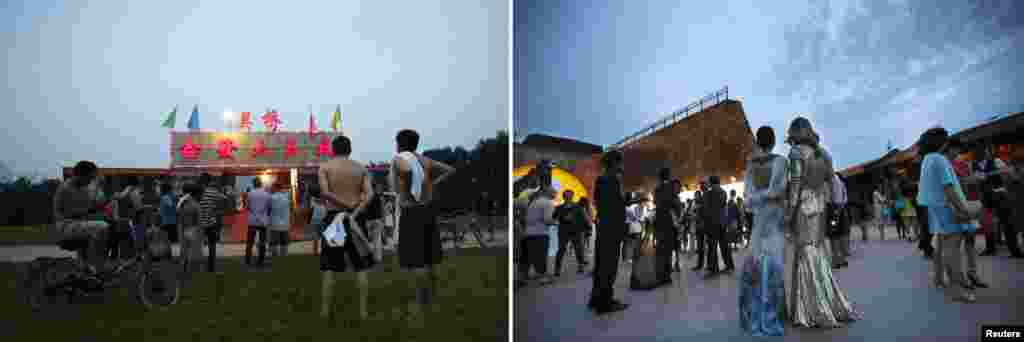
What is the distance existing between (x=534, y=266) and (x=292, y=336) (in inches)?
77.9

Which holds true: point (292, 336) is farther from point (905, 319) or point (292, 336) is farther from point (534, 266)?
point (905, 319)

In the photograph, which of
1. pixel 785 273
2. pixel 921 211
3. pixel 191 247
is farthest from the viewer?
pixel 191 247

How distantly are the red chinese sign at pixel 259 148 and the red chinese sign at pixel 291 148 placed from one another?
0.50 metres

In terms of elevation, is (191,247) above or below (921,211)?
below

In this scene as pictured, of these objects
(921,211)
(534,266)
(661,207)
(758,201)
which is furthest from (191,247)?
(921,211)

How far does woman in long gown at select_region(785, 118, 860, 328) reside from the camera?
3488 millimetres

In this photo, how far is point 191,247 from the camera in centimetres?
648

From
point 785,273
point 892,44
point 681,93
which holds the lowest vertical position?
point 785,273

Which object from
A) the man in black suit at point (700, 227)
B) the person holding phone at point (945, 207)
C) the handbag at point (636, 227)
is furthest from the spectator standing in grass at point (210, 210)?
the person holding phone at point (945, 207)

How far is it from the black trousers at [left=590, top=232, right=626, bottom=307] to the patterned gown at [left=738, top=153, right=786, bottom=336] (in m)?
0.87

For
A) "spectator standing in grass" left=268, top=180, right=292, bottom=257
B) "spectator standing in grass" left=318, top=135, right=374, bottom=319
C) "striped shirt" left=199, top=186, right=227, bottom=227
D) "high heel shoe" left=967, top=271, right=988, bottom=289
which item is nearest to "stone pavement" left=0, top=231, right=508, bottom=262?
"spectator standing in grass" left=268, top=180, right=292, bottom=257

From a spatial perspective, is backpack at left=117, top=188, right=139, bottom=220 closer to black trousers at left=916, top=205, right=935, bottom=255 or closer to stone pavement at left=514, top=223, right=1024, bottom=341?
stone pavement at left=514, top=223, right=1024, bottom=341

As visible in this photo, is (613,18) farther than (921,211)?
Yes

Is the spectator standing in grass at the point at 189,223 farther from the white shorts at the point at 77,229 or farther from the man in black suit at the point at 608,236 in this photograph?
the man in black suit at the point at 608,236
